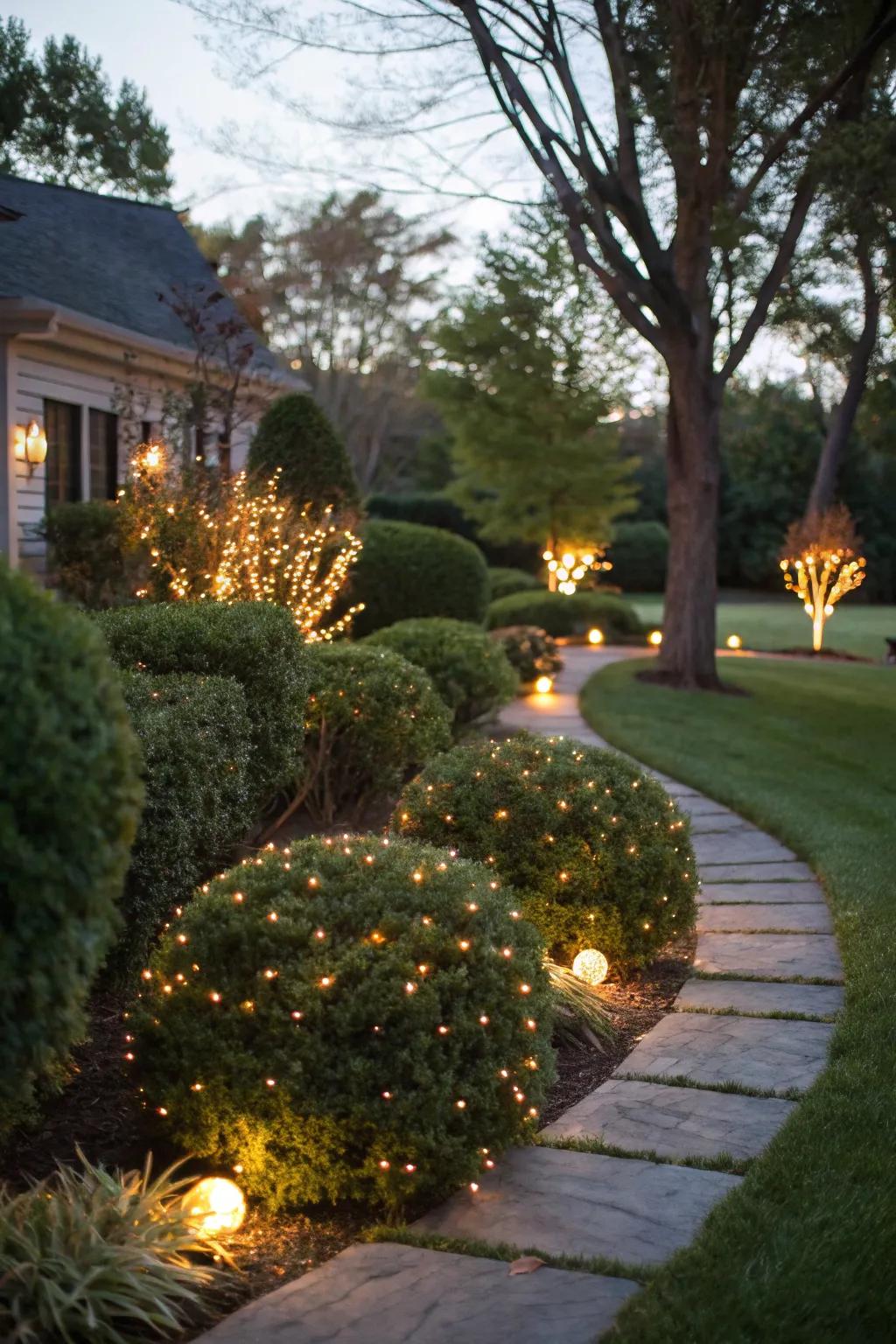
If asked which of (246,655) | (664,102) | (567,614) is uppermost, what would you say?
(664,102)

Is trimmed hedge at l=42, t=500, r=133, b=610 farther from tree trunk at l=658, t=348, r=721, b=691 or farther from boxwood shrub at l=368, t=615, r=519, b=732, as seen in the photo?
tree trunk at l=658, t=348, r=721, b=691

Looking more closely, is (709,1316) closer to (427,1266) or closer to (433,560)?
(427,1266)

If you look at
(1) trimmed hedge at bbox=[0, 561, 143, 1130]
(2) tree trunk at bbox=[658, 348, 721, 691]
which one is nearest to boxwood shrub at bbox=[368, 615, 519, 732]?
(2) tree trunk at bbox=[658, 348, 721, 691]

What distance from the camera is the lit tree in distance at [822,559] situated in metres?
19.0

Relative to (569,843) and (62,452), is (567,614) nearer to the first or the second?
(62,452)

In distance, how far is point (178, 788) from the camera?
13.1 ft

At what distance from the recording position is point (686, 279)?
12.9 m

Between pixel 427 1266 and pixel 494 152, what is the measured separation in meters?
11.1

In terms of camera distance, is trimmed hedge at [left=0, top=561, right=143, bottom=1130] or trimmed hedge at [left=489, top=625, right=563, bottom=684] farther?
trimmed hedge at [left=489, top=625, right=563, bottom=684]

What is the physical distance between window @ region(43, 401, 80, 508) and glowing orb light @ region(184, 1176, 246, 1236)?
9420 mm

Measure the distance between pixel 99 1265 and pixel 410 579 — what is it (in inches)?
458

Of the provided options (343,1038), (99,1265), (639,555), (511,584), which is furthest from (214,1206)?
(639,555)

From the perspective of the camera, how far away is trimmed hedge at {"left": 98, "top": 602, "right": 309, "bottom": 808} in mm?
4930

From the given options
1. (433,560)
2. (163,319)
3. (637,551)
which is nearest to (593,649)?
(433,560)
